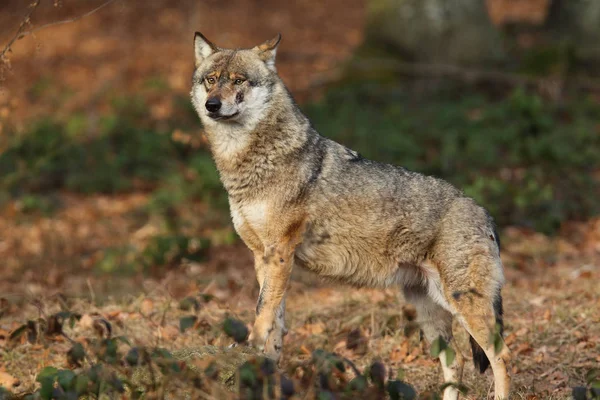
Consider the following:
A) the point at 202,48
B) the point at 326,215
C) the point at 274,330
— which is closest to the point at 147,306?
the point at 274,330

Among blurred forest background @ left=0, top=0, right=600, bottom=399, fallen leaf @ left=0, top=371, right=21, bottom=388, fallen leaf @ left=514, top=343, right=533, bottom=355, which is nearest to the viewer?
fallen leaf @ left=0, top=371, right=21, bottom=388

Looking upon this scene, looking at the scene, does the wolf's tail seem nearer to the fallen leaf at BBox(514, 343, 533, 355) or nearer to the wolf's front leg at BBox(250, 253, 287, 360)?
the fallen leaf at BBox(514, 343, 533, 355)

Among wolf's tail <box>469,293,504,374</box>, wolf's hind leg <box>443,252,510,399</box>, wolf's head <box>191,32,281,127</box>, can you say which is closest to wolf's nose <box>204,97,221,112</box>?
wolf's head <box>191,32,281,127</box>

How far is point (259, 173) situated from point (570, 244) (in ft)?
20.8

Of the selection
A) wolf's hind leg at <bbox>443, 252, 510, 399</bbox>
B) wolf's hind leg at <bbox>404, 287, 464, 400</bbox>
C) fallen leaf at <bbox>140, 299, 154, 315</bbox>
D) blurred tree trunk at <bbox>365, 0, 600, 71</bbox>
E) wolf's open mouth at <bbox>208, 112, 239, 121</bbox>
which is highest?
wolf's open mouth at <bbox>208, 112, 239, 121</bbox>

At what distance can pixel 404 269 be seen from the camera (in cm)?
635

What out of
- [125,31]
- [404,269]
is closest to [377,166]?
[404,269]

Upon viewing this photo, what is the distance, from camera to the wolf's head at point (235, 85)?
20.3 feet

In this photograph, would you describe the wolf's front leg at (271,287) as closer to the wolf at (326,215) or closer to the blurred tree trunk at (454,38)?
the wolf at (326,215)

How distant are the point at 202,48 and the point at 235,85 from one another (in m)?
0.69

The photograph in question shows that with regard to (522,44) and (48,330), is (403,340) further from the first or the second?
(522,44)

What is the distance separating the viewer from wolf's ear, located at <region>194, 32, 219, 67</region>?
6695 millimetres

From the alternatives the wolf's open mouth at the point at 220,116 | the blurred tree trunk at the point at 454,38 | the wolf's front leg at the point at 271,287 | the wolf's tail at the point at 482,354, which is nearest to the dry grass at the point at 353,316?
the wolf's tail at the point at 482,354

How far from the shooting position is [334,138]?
1369 cm
